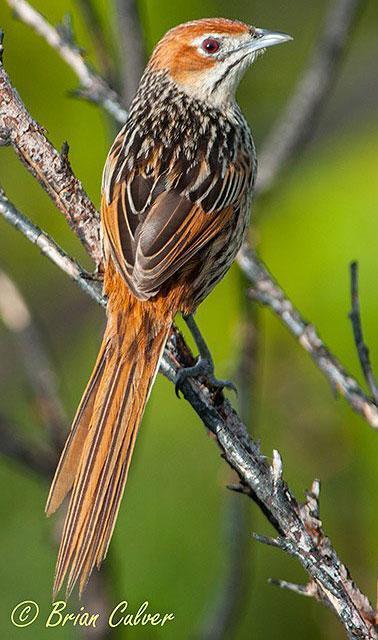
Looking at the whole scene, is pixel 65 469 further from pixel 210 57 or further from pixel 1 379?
pixel 1 379

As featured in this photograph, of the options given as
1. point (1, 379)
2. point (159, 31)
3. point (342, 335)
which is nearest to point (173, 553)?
point (342, 335)

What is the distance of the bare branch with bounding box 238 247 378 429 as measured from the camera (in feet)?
13.4

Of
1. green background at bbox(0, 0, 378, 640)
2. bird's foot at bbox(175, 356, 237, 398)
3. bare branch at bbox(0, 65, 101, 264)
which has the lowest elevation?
bird's foot at bbox(175, 356, 237, 398)

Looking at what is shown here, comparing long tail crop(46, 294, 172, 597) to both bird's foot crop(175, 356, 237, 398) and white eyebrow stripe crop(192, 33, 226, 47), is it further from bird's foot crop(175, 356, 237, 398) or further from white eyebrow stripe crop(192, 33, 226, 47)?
white eyebrow stripe crop(192, 33, 226, 47)

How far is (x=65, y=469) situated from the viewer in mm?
3922

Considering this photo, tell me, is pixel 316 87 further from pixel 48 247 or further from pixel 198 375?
pixel 198 375

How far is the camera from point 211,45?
217 inches

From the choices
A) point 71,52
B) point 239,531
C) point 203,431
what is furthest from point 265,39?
point 203,431

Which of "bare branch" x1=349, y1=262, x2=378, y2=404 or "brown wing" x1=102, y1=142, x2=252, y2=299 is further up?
"brown wing" x1=102, y1=142, x2=252, y2=299

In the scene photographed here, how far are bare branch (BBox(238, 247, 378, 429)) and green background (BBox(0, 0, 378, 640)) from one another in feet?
3.01
